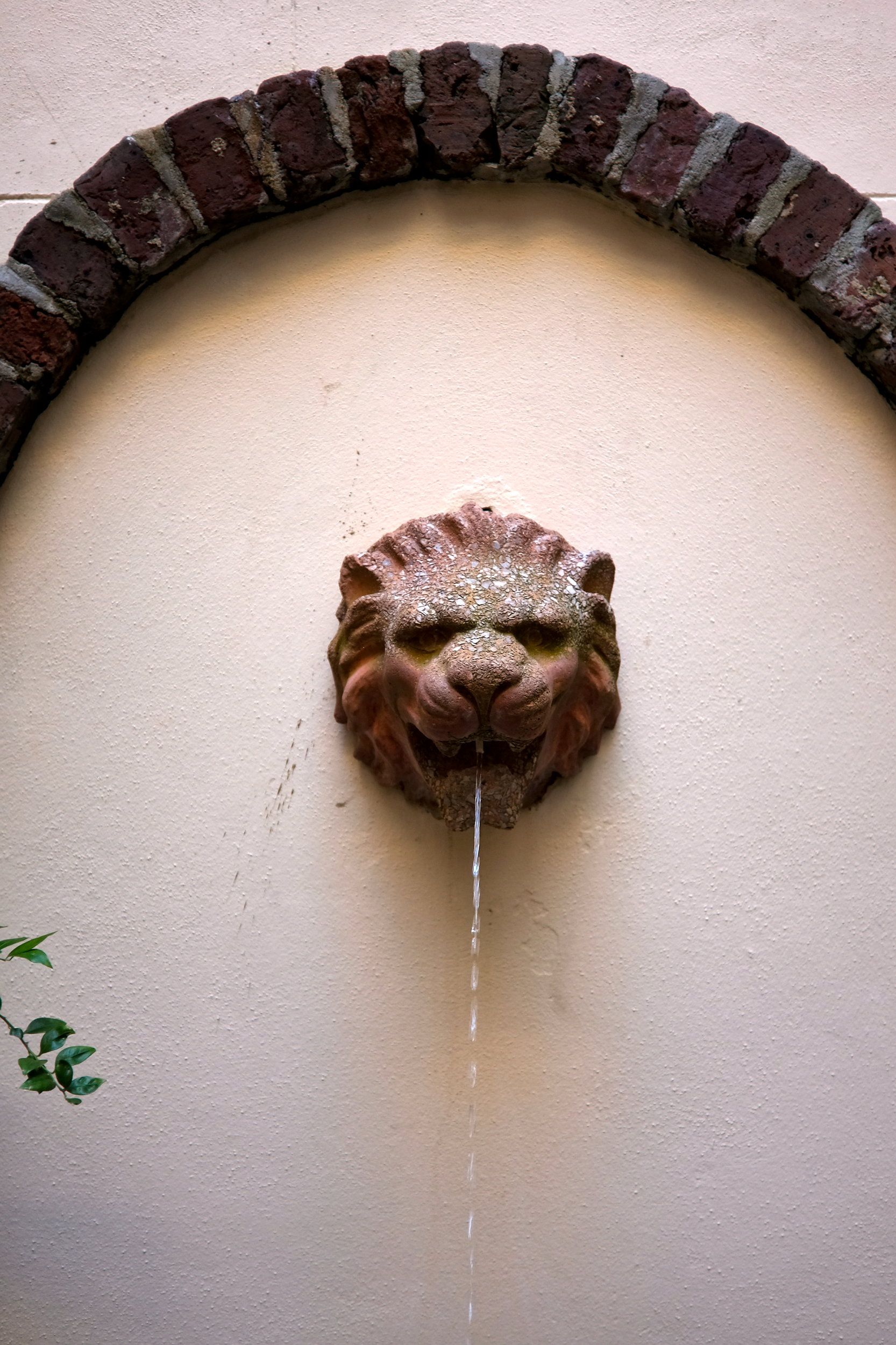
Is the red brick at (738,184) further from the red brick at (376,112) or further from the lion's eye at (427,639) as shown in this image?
the lion's eye at (427,639)

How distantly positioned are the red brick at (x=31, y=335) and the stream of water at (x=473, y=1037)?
2.92 feet

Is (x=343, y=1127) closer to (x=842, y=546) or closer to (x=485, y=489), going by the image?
(x=485, y=489)

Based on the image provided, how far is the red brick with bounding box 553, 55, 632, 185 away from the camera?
1904 mm

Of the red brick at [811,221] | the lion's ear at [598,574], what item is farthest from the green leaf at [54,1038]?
the red brick at [811,221]

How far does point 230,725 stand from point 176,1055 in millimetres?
469

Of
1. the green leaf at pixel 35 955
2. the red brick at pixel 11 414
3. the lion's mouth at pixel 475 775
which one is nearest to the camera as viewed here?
the green leaf at pixel 35 955

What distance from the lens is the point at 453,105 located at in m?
1.90

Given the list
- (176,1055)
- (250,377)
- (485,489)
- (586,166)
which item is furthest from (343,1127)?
(586,166)

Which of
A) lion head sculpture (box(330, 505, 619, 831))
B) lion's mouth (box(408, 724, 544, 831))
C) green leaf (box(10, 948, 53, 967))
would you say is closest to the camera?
green leaf (box(10, 948, 53, 967))

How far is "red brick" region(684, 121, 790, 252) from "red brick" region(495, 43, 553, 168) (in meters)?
0.27

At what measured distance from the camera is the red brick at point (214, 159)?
1.88m

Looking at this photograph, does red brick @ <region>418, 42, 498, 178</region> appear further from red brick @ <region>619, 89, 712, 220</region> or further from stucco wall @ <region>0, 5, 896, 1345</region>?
red brick @ <region>619, 89, 712, 220</region>

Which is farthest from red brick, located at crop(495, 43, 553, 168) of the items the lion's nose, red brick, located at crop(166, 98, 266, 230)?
the lion's nose

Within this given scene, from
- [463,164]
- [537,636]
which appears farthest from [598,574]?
[463,164]
